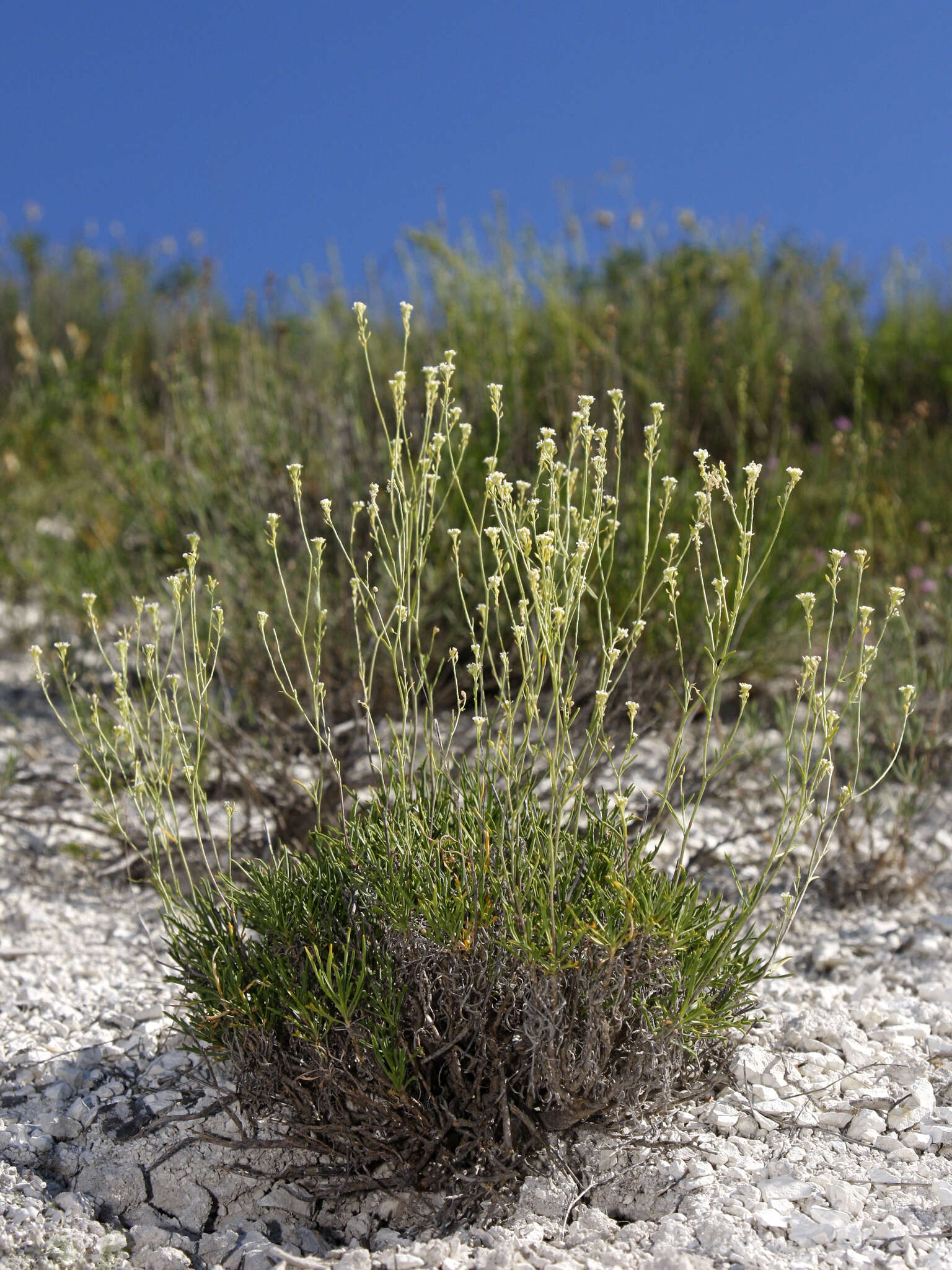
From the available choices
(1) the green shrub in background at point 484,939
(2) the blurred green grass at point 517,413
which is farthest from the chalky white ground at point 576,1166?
(2) the blurred green grass at point 517,413

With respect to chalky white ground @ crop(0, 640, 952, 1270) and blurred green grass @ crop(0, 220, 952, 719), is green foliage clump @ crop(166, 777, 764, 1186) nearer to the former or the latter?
chalky white ground @ crop(0, 640, 952, 1270)

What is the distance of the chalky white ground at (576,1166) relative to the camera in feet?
6.56

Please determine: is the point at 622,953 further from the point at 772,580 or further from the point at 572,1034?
the point at 772,580

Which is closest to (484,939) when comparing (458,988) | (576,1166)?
(458,988)

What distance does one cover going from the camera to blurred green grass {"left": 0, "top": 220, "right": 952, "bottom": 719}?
4453 millimetres

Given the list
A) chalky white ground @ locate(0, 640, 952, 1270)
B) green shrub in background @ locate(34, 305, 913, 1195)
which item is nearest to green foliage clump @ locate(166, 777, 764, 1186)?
green shrub in background @ locate(34, 305, 913, 1195)

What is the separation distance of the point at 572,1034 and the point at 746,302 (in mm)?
5944

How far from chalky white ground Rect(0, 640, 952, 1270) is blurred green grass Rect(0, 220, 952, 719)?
122 cm

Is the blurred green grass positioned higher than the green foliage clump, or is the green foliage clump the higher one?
the blurred green grass

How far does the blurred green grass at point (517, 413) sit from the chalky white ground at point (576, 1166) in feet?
4.00

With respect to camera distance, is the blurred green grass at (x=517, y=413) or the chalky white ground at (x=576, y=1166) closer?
the chalky white ground at (x=576, y=1166)

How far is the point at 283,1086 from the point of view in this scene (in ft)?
6.91

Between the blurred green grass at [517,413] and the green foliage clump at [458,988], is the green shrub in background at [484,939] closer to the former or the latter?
the green foliage clump at [458,988]

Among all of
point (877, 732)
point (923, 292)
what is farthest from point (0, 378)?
point (877, 732)
